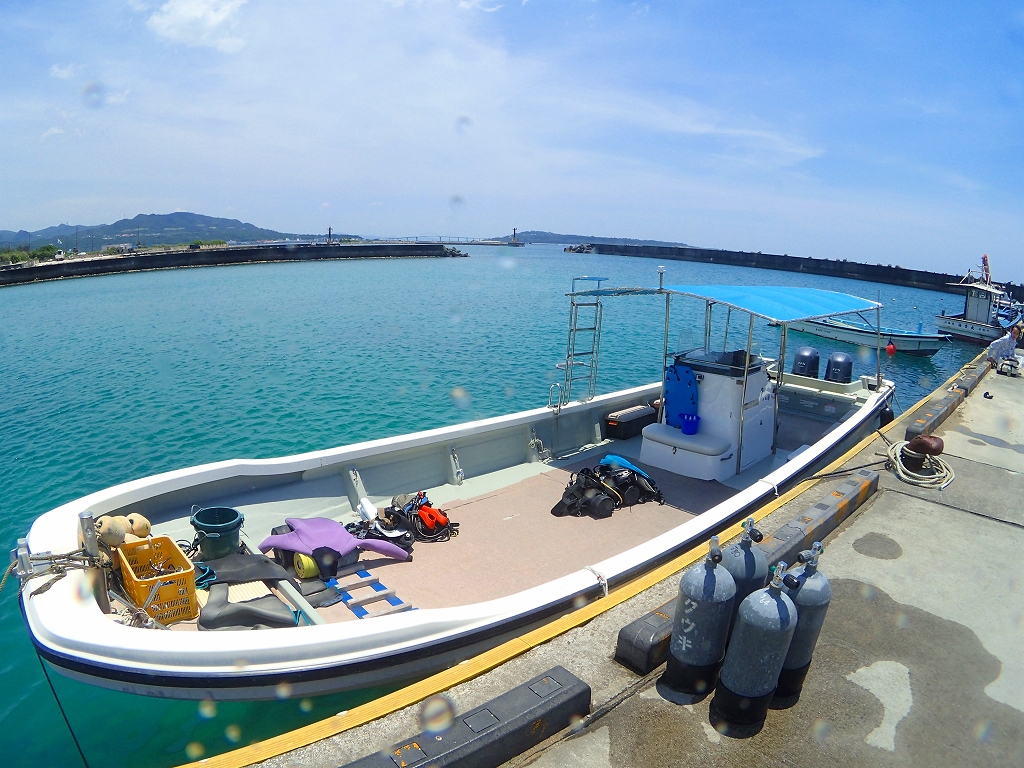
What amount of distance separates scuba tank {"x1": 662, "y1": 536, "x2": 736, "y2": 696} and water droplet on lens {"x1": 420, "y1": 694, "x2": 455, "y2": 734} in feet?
4.48

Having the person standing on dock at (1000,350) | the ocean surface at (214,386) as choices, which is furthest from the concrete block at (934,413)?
the person standing on dock at (1000,350)

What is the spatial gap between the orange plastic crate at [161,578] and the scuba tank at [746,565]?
3.74 metres

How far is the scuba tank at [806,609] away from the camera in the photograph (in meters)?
3.42

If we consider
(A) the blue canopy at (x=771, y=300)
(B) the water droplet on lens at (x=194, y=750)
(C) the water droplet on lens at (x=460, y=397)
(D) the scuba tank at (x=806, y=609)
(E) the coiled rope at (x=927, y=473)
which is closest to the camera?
(D) the scuba tank at (x=806, y=609)

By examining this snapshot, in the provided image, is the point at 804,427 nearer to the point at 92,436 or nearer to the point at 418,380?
the point at 418,380

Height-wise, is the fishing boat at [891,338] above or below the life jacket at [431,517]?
below

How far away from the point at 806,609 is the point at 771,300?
206 inches

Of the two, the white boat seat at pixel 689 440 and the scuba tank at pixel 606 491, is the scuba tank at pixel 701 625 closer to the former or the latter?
the scuba tank at pixel 606 491

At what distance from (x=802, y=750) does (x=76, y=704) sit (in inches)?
231

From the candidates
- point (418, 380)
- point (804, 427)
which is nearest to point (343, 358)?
point (418, 380)

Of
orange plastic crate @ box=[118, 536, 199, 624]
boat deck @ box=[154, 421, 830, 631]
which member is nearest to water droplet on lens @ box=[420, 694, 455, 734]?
boat deck @ box=[154, 421, 830, 631]

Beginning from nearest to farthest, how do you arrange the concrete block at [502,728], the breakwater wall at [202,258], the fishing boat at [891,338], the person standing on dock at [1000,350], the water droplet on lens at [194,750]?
the concrete block at [502,728]
the water droplet on lens at [194,750]
the person standing on dock at [1000,350]
the fishing boat at [891,338]
the breakwater wall at [202,258]

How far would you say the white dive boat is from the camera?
3.75 meters

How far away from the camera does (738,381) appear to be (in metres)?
7.79
